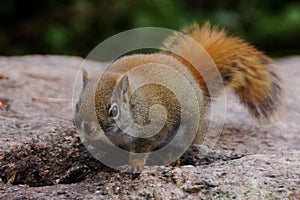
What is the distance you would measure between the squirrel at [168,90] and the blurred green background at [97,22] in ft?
11.1

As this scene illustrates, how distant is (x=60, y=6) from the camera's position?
7.27 m

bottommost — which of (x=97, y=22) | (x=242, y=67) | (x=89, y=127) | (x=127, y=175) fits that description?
(x=97, y=22)

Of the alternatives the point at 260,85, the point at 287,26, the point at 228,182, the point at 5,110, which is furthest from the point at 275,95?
the point at 287,26

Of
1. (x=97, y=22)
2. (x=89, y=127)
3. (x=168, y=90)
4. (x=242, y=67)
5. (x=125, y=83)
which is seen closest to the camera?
(x=89, y=127)

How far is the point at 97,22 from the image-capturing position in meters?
7.12

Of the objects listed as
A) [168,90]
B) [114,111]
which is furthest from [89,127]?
[168,90]

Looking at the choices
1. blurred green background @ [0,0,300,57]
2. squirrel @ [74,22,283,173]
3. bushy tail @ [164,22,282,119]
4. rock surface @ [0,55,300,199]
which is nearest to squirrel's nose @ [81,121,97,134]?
squirrel @ [74,22,283,173]

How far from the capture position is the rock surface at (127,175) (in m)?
2.45

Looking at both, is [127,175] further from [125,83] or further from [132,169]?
[125,83]

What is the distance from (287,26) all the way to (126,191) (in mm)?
4980

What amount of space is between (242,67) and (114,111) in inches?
39.9

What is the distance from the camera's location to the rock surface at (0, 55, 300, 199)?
2.45 meters

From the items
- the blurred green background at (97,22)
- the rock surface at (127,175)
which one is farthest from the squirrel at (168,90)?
the blurred green background at (97,22)

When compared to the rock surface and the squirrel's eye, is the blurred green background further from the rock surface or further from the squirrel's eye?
the squirrel's eye
